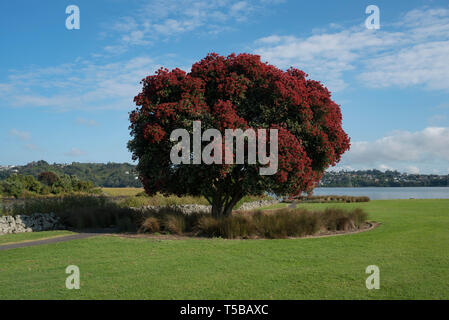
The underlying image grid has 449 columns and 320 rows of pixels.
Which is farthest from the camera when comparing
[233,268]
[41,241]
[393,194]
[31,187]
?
[393,194]

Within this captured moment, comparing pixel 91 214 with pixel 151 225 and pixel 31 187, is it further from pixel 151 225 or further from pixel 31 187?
pixel 31 187

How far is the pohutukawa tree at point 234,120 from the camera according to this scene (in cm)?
1318

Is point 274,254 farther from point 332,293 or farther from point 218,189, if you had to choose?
A: point 218,189

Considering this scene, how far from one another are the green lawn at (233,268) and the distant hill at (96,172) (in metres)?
65.0

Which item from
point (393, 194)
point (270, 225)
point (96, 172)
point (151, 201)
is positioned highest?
point (96, 172)

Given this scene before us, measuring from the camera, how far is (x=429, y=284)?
6664 millimetres

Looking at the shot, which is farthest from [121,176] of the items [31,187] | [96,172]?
[31,187]

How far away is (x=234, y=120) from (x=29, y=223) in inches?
408

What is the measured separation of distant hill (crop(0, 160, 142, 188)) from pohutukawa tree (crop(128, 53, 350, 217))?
61394mm

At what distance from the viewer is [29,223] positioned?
53.7ft

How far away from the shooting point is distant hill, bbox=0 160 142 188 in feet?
265

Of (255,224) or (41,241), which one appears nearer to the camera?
(41,241)

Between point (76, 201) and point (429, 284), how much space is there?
18026 millimetres

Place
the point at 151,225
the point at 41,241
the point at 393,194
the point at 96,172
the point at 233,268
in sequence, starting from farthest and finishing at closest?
the point at 96,172, the point at 393,194, the point at 151,225, the point at 41,241, the point at 233,268
